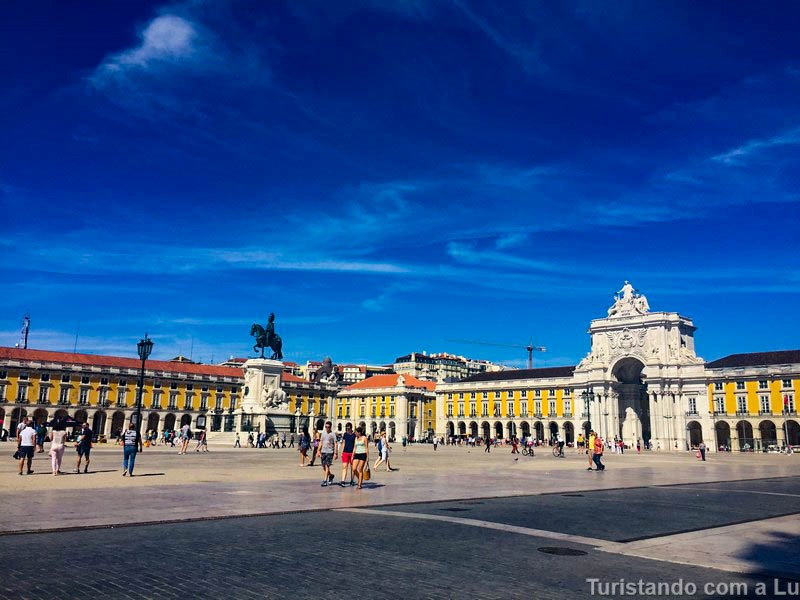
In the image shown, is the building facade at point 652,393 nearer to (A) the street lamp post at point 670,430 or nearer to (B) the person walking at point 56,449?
(A) the street lamp post at point 670,430

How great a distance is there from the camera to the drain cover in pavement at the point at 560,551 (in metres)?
8.91

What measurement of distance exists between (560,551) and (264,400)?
178 ft

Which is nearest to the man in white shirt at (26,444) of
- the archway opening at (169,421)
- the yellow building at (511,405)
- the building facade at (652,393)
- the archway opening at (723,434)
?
the building facade at (652,393)

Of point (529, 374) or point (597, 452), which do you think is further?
point (529, 374)

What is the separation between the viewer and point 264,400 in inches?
2393

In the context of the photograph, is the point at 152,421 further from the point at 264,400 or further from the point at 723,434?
the point at 723,434

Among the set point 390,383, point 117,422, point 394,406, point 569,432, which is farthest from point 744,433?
point 117,422

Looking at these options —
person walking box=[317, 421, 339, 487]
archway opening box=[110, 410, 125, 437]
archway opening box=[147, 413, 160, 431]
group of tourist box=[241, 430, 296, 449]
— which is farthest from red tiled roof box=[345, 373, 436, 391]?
person walking box=[317, 421, 339, 487]

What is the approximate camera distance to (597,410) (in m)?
96.8

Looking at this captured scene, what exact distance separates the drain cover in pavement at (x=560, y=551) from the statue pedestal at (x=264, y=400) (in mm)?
51221

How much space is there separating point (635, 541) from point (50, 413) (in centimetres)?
9548

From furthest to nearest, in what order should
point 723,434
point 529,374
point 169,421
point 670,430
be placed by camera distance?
1. point 529,374
2. point 169,421
3. point 723,434
4. point 670,430

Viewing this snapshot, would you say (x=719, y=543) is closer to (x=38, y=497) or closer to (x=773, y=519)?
(x=773, y=519)

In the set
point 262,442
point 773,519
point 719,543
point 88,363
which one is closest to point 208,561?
point 719,543
